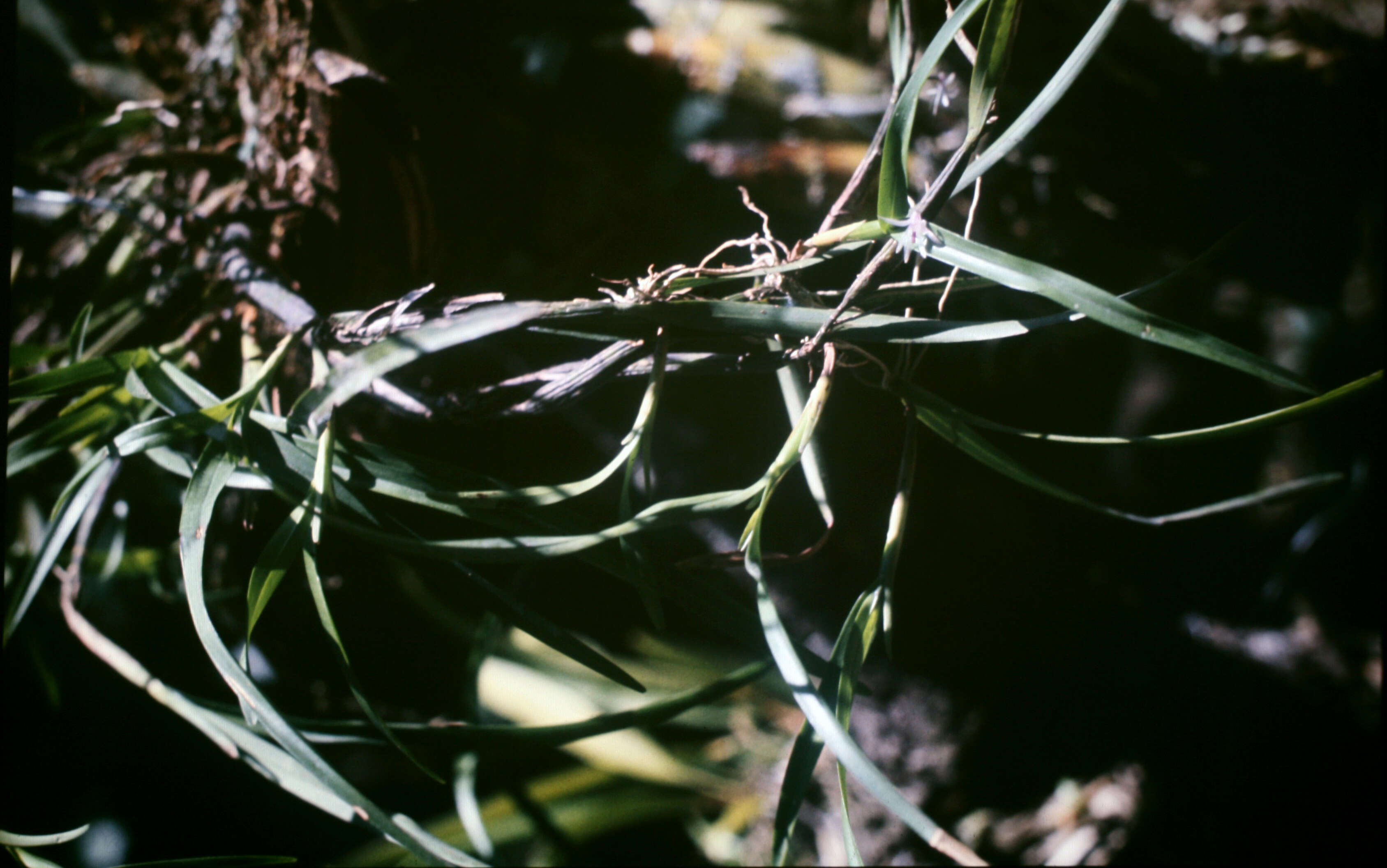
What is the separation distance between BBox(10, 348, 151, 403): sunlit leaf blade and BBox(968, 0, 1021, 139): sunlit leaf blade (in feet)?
1.17

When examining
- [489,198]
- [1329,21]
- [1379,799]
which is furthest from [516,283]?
[1379,799]

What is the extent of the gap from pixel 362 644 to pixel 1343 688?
2.80 ft

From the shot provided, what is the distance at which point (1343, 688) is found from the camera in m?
0.56

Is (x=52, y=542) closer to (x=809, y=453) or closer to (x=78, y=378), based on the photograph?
(x=78, y=378)

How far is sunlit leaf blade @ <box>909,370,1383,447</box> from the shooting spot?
0.63 feet

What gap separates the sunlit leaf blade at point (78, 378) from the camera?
28 cm

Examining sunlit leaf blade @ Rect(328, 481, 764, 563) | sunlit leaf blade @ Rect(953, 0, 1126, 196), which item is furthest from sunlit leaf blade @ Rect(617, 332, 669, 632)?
sunlit leaf blade @ Rect(953, 0, 1126, 196)

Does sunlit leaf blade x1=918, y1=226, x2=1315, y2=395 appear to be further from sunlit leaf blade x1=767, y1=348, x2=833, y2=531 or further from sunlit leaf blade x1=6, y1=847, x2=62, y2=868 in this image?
sunlit leaf blade x1=6, y1=847, x2=62, y2=868

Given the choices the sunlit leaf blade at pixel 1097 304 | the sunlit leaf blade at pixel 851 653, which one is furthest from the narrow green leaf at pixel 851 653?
the sunlit leaf blade at pixel 1097 304

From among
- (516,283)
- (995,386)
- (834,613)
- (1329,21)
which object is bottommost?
(834,613)

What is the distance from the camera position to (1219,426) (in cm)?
22

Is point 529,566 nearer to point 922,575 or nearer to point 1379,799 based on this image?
point 922,575

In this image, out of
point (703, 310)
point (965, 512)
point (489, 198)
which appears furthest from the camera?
point (965, 512)

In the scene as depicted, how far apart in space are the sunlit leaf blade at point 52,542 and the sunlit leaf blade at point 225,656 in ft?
0.26
